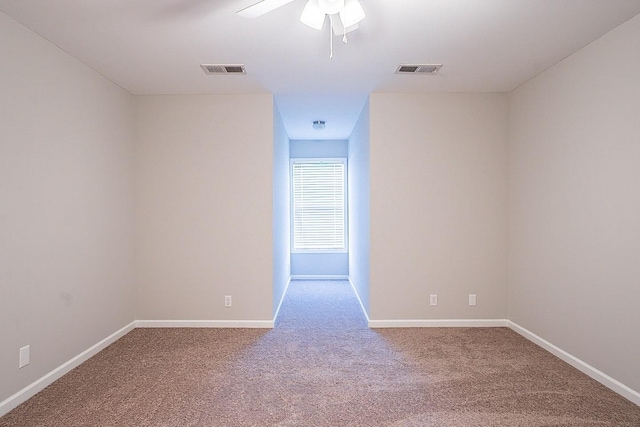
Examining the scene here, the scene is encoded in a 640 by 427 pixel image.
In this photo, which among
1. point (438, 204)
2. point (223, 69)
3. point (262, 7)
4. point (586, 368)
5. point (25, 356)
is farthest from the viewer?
point (438, 204)

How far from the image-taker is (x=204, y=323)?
3871 mm

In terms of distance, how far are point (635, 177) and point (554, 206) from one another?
31.3 inches

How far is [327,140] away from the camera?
21.2 feet

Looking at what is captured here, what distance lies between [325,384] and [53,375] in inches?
78.4

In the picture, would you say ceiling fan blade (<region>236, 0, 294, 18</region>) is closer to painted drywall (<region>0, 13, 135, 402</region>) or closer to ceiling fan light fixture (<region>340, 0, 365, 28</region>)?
ceiling fan light fixture (<region>340, 0, 365, 28</region>)

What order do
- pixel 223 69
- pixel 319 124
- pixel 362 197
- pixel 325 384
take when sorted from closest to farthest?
pixel 325 384 < pixel 223 69 < pixel 362 197 < pixel 319 124

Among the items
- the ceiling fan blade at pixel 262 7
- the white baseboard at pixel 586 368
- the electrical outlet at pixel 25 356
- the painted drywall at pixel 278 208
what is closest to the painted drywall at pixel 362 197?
the painted drywall at pixel 278 208

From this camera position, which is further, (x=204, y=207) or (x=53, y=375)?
(x=204, y=207)

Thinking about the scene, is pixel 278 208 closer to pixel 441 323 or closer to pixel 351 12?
pixel 441 323

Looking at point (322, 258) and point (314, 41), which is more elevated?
point (314, 41)

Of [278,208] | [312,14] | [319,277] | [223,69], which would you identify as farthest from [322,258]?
[312,14]

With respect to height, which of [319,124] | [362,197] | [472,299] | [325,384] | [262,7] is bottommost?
[325,384]

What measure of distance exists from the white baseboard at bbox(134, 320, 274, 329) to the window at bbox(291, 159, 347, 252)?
273 cm

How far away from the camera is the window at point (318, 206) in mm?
6477
